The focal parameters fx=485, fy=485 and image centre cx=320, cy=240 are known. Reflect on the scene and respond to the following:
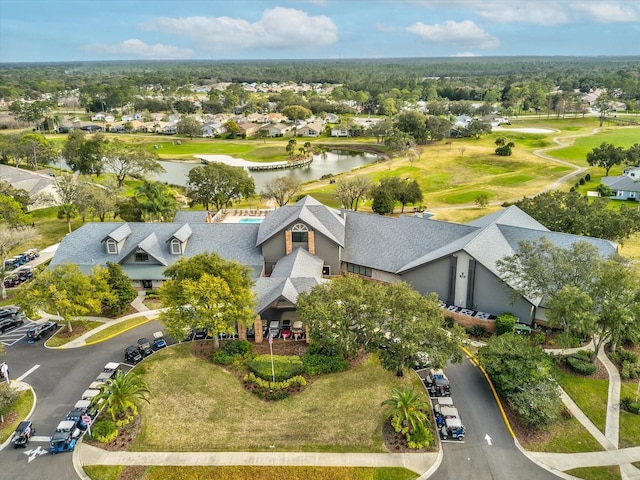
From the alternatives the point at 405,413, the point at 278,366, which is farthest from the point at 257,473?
the point at 278,366

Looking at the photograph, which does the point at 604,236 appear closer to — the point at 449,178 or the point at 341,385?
the point at 341,385

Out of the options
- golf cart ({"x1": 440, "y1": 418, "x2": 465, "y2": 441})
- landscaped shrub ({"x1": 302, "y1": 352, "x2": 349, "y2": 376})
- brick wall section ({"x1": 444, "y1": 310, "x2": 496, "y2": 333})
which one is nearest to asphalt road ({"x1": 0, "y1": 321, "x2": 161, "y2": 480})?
landscaped shrub ({"x1": 302, "y1": 352, "x2": 349, "y2": 376})

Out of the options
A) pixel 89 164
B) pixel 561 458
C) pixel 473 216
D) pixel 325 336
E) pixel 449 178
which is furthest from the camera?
pixel 449 178

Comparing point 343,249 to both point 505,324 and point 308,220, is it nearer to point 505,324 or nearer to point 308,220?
point 308,220

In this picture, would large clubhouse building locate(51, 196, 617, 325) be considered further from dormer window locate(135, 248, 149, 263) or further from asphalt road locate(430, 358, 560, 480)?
asphalt road locate(430, 358, 560, 480)

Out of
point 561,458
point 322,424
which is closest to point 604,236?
point 561,458

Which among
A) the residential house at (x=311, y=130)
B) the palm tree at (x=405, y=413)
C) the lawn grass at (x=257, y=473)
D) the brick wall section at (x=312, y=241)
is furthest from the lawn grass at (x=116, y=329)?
the residential house at (x=311, y=130)
